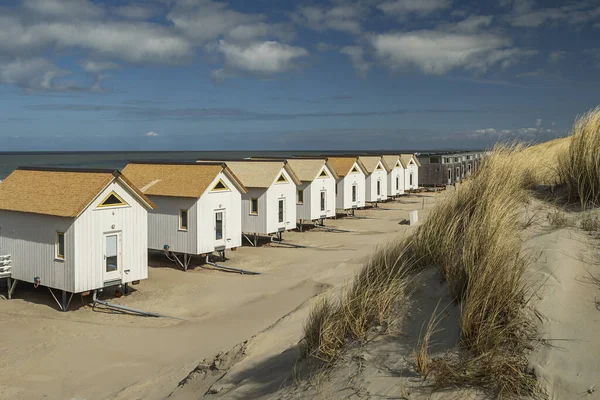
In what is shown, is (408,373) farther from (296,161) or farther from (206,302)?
(296,161)

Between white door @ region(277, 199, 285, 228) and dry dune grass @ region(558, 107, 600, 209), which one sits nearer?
dry dune grass @ region(558, 107, 600, 209)

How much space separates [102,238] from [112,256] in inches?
30.3

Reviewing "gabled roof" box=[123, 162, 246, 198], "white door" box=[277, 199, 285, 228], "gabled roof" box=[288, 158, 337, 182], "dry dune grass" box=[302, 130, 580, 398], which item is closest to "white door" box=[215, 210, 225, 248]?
"gabled roof" box=[123, 162, 246, 198]

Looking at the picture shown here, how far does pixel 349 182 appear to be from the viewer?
4006cm

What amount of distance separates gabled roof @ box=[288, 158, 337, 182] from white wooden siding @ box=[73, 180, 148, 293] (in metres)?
16.7

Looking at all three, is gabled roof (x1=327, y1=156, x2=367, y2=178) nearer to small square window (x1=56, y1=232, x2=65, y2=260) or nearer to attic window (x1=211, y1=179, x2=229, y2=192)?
attic window (x1=211, y1=179, x2=229, y2=192)

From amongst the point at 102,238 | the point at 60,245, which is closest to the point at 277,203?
the point at 102,238

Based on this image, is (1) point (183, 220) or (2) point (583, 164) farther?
(1) point (183, 220)

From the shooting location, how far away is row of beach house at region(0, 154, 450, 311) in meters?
17.3

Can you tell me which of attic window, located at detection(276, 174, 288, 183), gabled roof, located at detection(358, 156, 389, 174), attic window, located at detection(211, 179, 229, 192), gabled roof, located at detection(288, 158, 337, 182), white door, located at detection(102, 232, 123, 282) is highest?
gabled roof, located at detection(358, 156, 389, 174)

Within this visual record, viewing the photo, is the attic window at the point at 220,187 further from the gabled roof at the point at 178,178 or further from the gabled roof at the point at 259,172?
the gabled roof at the point at 259,172

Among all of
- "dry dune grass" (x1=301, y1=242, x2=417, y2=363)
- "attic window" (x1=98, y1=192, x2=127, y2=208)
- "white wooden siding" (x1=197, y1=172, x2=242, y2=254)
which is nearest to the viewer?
"dry dune grass" (x1=301, y1=242, x2=417, y2=363)

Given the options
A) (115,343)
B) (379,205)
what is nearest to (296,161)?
(379,205)

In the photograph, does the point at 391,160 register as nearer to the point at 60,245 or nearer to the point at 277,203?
the point at 277,203
